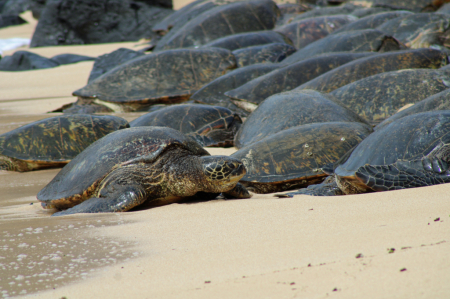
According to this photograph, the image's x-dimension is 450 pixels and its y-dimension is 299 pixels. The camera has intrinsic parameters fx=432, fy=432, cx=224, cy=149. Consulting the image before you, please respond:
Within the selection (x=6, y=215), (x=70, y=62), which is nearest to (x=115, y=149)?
(x=6, y=215)

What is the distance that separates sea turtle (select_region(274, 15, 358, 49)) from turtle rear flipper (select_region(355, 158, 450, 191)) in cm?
842

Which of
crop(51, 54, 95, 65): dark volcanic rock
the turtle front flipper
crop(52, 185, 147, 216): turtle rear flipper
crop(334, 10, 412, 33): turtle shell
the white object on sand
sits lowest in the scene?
the turtle front flipper

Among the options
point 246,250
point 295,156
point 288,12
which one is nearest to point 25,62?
point 288,12

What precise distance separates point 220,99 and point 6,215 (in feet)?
15.0

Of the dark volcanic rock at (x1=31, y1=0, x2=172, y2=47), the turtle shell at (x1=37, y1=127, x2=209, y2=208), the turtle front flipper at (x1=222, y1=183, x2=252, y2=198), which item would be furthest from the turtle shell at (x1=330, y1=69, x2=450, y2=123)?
the dark volcanic rock at (x1=31, y1=0, x2=172, y2=47)

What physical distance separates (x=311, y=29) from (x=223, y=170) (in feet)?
28.5

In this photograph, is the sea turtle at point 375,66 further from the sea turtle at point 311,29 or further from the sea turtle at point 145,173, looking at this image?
the sea turtle at point 311,29

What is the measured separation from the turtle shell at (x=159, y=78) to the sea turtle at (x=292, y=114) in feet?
11.4

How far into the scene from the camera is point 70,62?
14.1m

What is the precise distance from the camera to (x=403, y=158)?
270 centimetres

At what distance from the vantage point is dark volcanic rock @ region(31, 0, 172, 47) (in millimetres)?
17344

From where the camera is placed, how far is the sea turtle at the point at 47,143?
4668 millimetres

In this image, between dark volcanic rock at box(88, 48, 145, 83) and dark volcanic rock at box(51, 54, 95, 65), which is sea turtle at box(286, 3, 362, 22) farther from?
dark volcanic rock at box(51, 54, 95, 65)

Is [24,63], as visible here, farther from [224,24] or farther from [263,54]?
[263,54]
